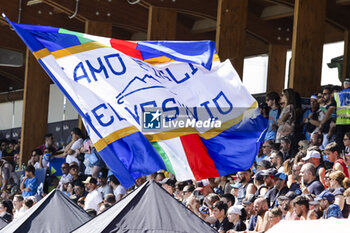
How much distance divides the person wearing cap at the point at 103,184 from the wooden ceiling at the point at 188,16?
16.3 feet

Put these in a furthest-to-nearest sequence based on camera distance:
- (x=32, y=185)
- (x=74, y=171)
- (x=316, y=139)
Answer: (x=32, y=185) → (x=74, y=171) → (x=316, y=139)

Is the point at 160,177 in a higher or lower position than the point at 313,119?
lower

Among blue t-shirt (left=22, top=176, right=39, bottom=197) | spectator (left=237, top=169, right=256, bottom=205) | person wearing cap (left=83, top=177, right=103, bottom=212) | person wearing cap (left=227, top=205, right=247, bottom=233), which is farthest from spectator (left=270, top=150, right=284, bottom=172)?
blue t-shirt (left=22, top=176, right=39, bottom=197)

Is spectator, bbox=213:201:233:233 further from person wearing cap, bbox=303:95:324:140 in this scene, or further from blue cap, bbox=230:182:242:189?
person wearing cap, bbox=303:95:324:140

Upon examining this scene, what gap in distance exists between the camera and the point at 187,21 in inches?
830

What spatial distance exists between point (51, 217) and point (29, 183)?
8629mm

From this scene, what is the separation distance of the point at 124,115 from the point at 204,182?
3.94 meters

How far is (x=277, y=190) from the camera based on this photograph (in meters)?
10.0

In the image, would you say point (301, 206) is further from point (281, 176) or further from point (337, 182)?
point (281, 176)

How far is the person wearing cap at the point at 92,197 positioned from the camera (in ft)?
44.0

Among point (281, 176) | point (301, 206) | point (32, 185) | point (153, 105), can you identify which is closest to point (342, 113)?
point (281, 176)

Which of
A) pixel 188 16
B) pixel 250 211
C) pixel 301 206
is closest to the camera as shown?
pixel 301 206

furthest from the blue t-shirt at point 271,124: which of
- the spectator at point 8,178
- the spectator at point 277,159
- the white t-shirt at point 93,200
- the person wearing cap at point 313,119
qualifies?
the spectator at point 8,178

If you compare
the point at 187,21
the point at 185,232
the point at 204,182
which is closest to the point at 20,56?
the point at 187,21
